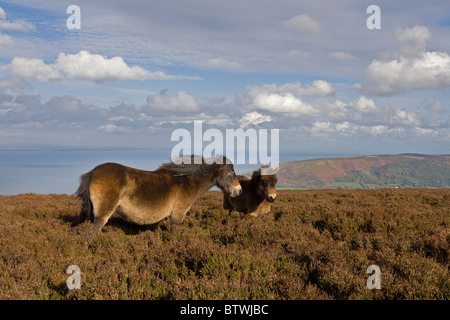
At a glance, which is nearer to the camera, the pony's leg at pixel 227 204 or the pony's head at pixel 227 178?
the pony's head at pixel 227 178

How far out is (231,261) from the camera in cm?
539

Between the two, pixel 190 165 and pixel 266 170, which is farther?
pixel 266 170

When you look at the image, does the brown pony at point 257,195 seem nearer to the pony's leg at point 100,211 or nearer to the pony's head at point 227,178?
the pony's head at point 227,178

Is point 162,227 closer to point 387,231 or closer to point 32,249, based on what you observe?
point 32,249

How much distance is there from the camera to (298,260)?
5.96 meters

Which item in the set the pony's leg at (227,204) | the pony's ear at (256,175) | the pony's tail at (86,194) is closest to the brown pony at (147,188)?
the pony's tail at (86,194)

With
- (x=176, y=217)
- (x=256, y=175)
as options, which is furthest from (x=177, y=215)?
(x=256, y=175)

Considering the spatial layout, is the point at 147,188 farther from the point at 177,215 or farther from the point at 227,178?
the point at 227,178

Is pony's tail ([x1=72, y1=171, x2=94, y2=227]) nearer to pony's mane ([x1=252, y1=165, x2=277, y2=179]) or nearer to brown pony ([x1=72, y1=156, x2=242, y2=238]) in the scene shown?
brown pony ([x1=72, y1=156, x2=242, y2=238])

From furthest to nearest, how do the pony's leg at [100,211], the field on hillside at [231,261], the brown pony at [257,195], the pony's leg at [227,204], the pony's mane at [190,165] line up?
1. the pony's leg at [227,204]
2. the brown pony at [257,195]
3. the pony's mane at [190,165]
4. the pony's leg at [100,211]
5. the field on hillside at [231,261]

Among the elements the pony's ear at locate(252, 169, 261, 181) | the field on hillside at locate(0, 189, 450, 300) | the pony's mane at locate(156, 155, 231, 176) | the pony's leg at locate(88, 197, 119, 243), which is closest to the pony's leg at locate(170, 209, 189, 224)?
the field on hillside at locate(0, 189, 450, 300)

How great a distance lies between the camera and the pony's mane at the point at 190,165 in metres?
8.57

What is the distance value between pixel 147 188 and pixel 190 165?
1.59m

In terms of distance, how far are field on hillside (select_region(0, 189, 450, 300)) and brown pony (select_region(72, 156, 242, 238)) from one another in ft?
1.57
